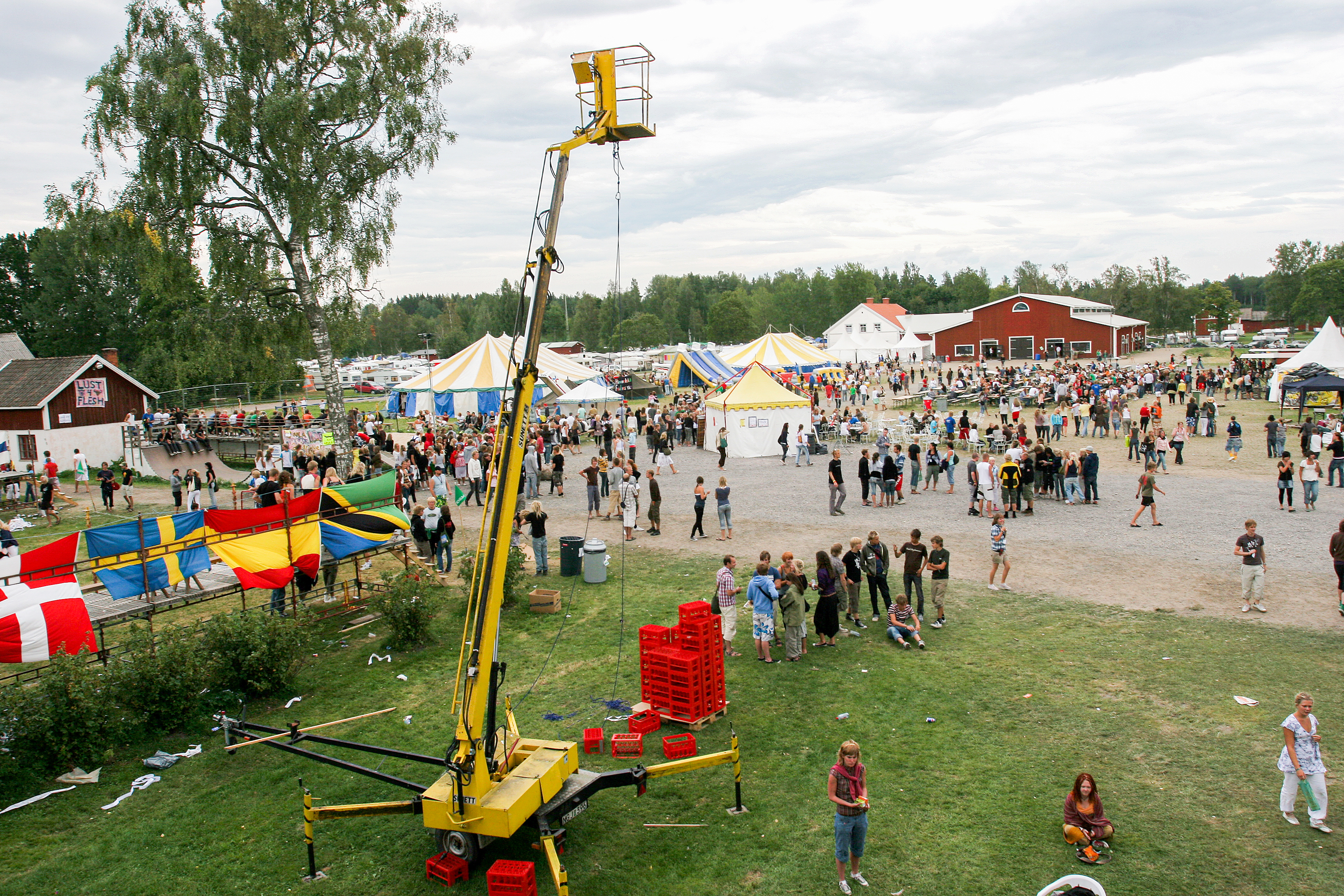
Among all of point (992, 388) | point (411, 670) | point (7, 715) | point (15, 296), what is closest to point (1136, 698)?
point (411, 670)

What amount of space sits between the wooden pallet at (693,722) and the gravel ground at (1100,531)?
555cm

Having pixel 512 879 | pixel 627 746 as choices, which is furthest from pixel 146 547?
pixel 512 879

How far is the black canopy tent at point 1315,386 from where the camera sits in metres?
27.3

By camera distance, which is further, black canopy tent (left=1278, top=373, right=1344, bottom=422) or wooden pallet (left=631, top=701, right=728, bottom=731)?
black canopy tent (left=1278, top=373, right=1344, bottom=422)

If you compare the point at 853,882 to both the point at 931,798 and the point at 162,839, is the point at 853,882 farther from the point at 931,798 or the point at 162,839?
the point at 162,839

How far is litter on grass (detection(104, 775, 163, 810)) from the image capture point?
8.12 metres

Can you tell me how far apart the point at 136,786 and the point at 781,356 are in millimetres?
35984

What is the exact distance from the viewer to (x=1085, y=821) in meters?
6.79

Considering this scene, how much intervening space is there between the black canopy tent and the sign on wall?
1677 inches

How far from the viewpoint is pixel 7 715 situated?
8.27m

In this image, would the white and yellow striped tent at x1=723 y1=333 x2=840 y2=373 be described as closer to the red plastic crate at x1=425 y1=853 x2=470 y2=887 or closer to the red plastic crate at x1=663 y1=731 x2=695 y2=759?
the red plastic crate at x1=663 y1=731 x2=695 y2=759

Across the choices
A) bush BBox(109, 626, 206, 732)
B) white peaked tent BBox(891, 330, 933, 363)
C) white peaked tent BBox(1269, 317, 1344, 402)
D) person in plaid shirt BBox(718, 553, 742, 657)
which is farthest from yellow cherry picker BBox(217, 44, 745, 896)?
white peaked tent BBox(891, 330, 933, 363)

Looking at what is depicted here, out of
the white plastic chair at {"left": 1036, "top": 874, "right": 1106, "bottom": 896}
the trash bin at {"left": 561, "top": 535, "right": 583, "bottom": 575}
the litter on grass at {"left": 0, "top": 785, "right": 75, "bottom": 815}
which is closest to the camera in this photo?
the white plastic chair at {"left": 1036, "top": 874, "right": 1106, "bottom": 896}

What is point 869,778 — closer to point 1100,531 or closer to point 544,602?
point 544,602
